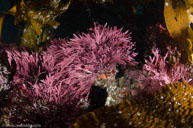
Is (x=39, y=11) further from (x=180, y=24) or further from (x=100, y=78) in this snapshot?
(x=180, y=24)

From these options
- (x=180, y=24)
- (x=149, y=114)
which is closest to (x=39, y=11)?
(x=180, y=24)

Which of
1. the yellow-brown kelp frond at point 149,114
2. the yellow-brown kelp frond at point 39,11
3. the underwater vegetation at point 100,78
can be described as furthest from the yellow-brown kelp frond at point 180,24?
the yellow-brown kelp frond at point 39,11

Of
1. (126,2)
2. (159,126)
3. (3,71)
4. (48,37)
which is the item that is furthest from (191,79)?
(48,37)

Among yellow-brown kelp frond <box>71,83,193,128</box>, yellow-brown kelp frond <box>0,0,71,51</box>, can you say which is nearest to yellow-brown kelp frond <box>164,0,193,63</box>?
yellow-brown kelp frond <box>71,83,193,128</box>

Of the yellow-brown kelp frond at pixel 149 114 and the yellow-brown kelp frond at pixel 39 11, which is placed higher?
the yellow-brown kelp frond at pixel 39 11

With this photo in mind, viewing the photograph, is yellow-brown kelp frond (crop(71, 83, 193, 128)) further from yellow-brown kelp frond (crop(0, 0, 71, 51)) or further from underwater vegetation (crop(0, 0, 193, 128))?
yellow-brown kelp frond (crop(0, 0, 71, 51))

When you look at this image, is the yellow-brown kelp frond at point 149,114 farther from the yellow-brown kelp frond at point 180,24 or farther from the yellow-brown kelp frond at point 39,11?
the yellow-brown kelp frond at point 39,11

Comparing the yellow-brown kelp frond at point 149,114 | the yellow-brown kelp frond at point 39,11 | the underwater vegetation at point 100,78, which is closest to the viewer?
the yellow-brown kelp frond at point 149,114
